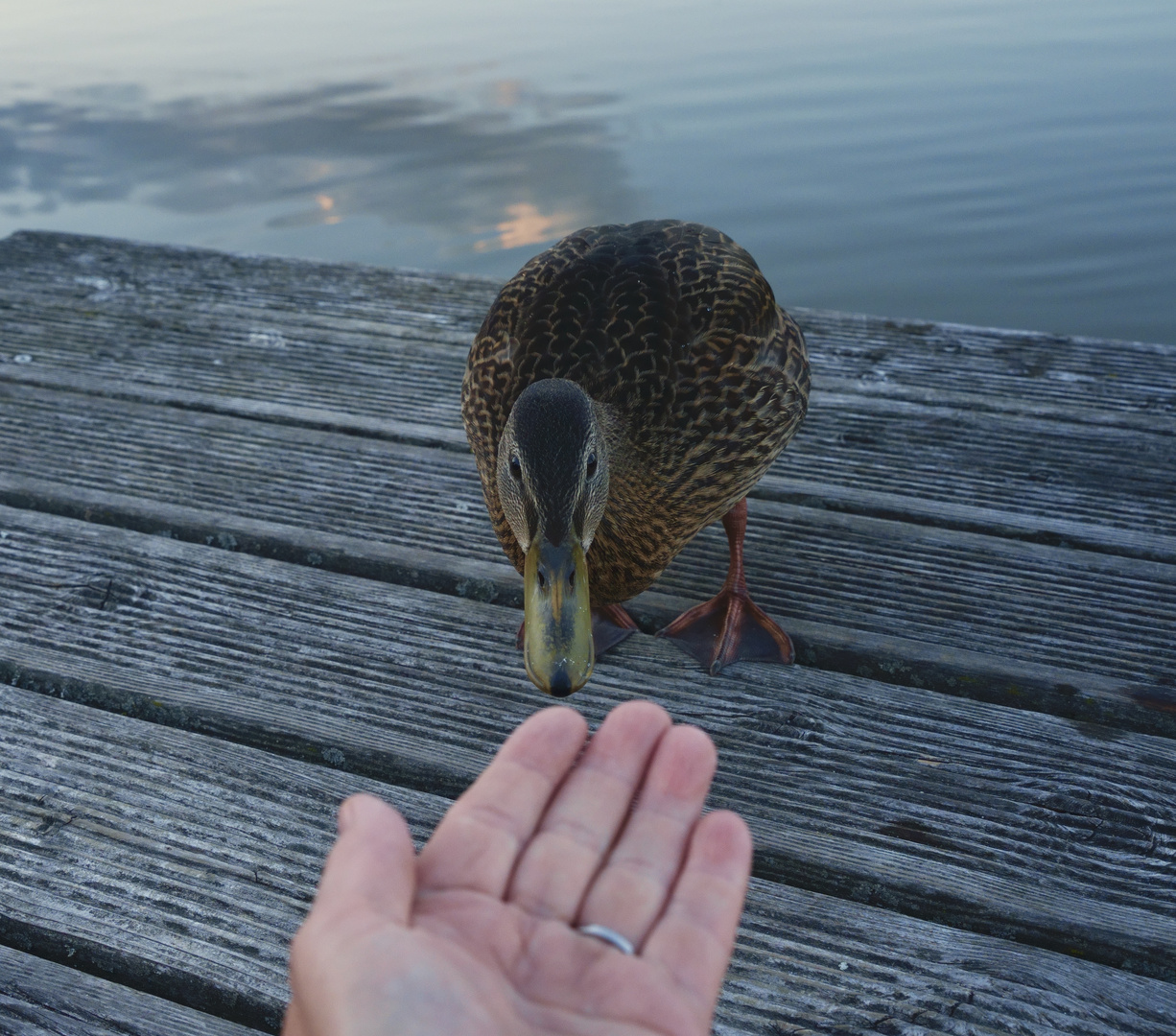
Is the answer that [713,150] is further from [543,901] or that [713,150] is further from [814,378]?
[543,901]

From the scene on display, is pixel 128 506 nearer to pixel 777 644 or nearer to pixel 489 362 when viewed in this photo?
pixel 489 362

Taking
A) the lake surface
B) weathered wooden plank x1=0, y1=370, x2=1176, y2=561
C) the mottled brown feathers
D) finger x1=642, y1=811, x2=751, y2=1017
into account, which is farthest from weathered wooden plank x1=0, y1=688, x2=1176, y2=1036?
the lake surface

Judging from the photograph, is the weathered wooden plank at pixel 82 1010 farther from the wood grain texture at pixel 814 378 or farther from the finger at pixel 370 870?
the wood grain texture at pixel 814 378

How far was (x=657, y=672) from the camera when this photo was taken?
91.2 inches

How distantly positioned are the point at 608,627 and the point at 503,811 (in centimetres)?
103

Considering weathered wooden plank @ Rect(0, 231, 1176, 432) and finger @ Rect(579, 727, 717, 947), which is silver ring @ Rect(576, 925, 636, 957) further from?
weathered wooden plank @ Rect(0, 231, 1176, 432)

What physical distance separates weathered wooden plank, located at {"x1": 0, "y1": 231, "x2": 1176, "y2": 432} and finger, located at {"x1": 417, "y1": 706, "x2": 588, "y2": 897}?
2.04m

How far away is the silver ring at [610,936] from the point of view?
1.33m

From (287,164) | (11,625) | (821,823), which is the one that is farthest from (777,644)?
(287,164)

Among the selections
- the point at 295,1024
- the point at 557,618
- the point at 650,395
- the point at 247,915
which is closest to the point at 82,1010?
the point at 247,915

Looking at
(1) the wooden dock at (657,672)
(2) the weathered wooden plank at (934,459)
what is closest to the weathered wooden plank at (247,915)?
(1) the wooden dock at (657,672)

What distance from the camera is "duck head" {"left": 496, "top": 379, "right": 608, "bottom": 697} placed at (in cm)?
181

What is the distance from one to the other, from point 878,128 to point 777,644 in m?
8.19

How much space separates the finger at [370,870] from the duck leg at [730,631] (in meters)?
1.13
